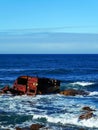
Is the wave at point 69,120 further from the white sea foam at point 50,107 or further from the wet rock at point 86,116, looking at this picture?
the wet rock at point 86,116

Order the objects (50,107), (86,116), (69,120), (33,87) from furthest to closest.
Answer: (33,87) < (50,107) < (86,116) < (69,120)

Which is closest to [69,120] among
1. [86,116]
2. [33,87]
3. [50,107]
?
[86,116]

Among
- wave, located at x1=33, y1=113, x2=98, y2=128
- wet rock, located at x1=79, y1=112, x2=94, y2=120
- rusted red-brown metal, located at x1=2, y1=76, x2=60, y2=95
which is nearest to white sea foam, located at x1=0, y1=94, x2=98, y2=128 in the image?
wave, located at x1=33, y1=113, x2=98, y2=128

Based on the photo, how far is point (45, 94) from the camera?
59.4 metres

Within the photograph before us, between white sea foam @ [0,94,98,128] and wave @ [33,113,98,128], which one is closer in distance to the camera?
wave @ [33,113,98,128]

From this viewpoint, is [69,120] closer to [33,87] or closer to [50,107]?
[50,107]

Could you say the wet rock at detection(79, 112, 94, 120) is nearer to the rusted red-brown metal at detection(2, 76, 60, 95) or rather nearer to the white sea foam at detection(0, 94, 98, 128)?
the white sea foam at detection(0, 94, 98, 128)

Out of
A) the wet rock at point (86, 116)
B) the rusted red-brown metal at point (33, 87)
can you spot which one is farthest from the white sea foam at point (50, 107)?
the rusted red-brown metal at point (33, 87)

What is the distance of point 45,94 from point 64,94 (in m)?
3.13

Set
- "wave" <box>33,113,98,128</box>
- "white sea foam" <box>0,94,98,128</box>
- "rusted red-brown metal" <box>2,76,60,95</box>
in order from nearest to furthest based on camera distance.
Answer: "wave" <box>33,113,98,128</box> → "white sea foam" <box>0,94,98,128</box> → "rusted red-brown metal" <box>2,76,60,95</box>

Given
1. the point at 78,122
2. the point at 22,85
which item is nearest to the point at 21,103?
the point at 22,85

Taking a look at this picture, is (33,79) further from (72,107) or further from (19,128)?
(19,128)

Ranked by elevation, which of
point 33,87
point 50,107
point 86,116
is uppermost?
point 33,87

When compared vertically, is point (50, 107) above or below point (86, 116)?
below
